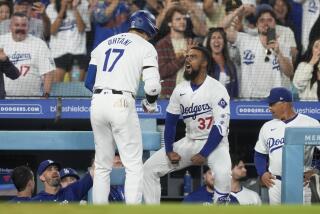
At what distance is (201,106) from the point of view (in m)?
9.50

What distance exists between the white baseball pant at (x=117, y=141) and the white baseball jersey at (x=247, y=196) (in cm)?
222

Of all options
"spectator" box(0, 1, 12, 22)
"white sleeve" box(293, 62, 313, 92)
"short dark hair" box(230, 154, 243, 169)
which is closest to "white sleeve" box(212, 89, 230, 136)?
"short dark hair" box(230, 154, 243, 169)

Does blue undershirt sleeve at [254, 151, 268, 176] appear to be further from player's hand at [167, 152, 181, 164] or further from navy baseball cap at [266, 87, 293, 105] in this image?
player's hand at [167, 152, 181, 164]

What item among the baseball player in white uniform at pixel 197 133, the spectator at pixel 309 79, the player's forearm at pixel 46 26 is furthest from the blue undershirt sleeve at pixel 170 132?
the player's forearm at pixel 46 26

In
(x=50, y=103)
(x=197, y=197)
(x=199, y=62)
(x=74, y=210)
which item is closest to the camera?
(x=74, y=210)

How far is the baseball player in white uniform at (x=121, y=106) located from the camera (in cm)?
867

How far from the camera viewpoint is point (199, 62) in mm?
9477

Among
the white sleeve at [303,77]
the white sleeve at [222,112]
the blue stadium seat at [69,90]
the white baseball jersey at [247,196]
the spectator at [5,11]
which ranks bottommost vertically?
the white baseball jersey at [247,196]

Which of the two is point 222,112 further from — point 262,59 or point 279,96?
point 262,59

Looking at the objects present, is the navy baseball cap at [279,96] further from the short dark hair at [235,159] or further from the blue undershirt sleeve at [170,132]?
the short dark hair at [235,159]

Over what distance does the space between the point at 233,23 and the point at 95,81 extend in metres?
3.83

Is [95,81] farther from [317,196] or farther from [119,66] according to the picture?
[317,196]

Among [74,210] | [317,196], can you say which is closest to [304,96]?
[317,196]

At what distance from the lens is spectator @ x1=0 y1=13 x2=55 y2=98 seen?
12094 millimetres
